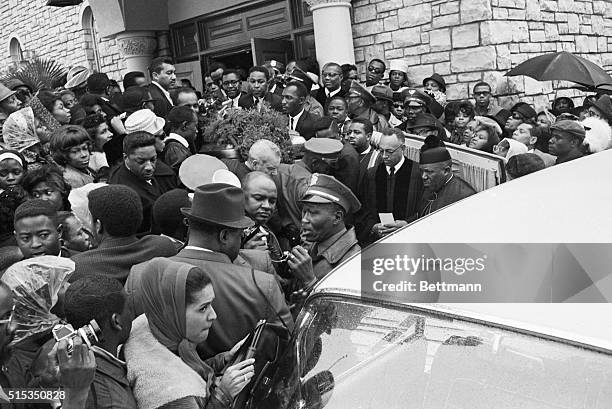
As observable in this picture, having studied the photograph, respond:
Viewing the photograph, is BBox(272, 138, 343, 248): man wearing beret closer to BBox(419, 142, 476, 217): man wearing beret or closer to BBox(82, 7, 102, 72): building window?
BBox(419, 142, 476, 217): man wearing beret

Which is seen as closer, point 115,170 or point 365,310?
point 365,310

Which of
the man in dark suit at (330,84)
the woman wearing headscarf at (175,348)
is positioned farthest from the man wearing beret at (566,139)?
the woman wearing headscarf at (175,348)

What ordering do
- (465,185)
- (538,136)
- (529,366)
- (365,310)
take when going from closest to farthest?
(529,366) → (365,310) → (465,185) → (538,136)

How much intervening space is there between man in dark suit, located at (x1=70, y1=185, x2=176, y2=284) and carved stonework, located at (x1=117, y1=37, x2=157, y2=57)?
11462 millimetres

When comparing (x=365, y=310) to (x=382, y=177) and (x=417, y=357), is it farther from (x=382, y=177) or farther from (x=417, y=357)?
(x=382, y=177)

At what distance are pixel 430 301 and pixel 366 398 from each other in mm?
286

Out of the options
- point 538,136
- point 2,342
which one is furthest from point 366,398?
point 538,136

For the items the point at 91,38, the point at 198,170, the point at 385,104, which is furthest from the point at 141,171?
the point at 91,38

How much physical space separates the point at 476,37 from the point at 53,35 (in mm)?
11458

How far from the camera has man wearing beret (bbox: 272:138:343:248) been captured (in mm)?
4488

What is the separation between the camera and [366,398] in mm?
1723

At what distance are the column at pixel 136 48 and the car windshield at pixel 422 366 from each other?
12.7 metres

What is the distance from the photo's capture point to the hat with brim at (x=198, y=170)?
4.29m

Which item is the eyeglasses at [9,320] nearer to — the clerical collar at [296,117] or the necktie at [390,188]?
the necktie at [390,188]
